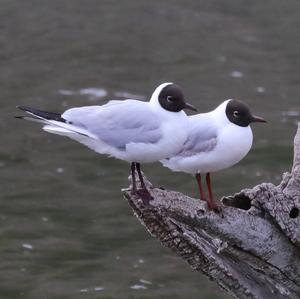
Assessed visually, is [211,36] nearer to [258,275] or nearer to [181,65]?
[181,65]

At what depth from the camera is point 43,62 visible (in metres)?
15.1

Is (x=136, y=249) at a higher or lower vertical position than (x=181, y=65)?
lower

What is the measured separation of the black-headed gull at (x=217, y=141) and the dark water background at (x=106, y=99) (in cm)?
365

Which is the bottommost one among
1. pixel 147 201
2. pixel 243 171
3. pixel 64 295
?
pixel 64 295

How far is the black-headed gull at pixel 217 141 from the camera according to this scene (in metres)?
5.72

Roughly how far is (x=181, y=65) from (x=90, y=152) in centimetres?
305

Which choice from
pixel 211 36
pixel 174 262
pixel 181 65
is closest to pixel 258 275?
pixel 174 262

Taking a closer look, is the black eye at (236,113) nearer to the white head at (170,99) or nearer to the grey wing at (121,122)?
the white head at (170,99)

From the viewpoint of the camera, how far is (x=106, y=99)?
13.8m

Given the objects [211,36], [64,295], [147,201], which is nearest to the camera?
[147,201]

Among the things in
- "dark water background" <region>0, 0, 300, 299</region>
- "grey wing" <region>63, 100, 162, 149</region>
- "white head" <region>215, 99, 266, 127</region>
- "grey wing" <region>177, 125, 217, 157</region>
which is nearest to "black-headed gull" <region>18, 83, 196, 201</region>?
"grey wing" <region>63, 100, 162, 149</region>

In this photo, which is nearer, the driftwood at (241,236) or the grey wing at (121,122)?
the driftwood at (241,236)

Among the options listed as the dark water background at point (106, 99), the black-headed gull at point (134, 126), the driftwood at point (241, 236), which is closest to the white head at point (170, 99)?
the black-headed gull at point (134, 126)

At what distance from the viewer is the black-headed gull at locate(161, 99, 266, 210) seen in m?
5.72
